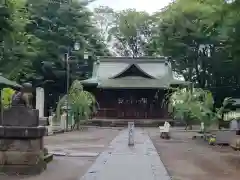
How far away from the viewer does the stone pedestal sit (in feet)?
32.8

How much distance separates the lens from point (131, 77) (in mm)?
43312

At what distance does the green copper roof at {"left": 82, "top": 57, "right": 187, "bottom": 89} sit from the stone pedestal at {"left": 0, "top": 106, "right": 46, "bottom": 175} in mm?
30322

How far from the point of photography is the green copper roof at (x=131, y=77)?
41266 millimetres

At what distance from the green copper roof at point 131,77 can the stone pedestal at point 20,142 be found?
99.5 feet

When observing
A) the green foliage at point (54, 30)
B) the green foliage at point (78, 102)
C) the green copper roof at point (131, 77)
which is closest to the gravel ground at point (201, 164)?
the green foliage at point (78, 102)

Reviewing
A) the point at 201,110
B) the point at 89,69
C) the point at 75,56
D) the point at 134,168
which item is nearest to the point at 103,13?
the point at 89,69

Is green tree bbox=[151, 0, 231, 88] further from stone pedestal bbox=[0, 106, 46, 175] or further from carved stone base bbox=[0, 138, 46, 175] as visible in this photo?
carved stone base bbox=[0, 138, 46, 175]

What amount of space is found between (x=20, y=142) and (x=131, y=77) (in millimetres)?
33471

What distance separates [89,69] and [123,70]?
8034 mm

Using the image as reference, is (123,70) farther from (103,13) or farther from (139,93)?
(103,13)

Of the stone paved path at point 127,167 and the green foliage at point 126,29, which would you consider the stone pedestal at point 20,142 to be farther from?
the green foliage at point 126,29

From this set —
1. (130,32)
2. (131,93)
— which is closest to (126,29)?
(130,32)

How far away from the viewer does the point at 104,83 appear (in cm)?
4181

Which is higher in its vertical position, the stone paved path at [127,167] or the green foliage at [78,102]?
the green foliage at [78,102]
